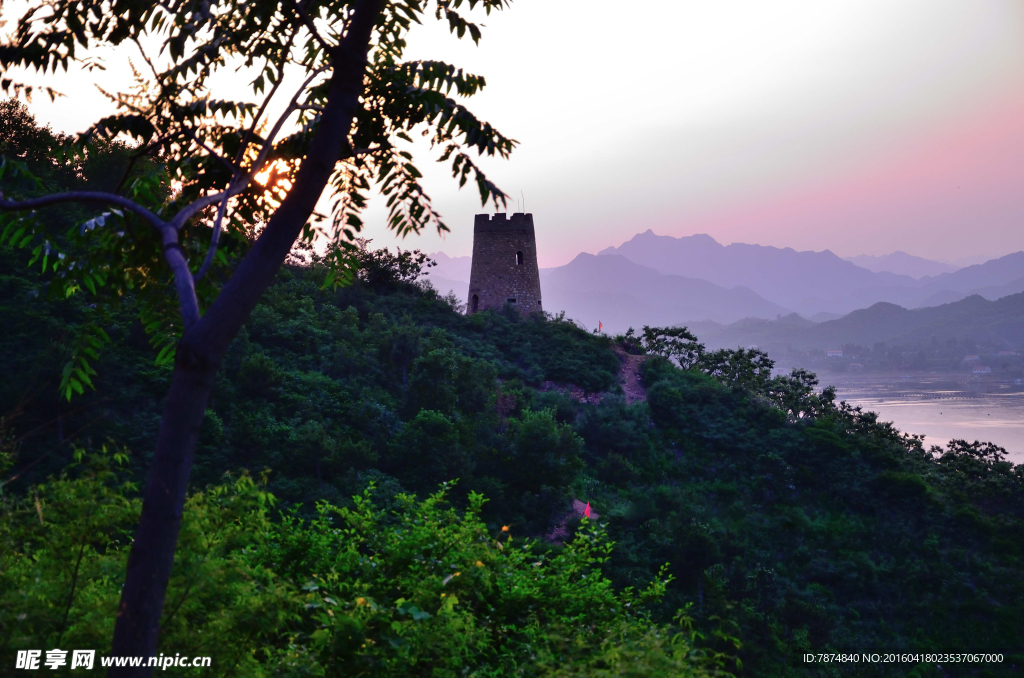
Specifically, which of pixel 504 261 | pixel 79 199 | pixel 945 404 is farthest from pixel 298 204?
pixel 945 404

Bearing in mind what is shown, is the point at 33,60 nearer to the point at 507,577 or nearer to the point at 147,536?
the point at 147,536

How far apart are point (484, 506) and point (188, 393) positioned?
15149 millimetres

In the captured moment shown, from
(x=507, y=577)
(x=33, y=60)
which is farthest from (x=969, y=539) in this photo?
(x=33, y=60)

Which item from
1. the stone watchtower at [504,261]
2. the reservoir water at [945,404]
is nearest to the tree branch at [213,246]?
the stone watchtower at [504,261]

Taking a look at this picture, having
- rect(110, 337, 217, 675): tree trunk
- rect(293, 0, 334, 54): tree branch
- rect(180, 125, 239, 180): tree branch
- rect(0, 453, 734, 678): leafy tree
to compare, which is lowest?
rect(0, 453, 734, 678): leafy tree

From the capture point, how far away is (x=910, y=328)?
167000 millimetres

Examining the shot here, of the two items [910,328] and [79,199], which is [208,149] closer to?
[79,199]

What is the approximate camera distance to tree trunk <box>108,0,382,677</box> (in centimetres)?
347

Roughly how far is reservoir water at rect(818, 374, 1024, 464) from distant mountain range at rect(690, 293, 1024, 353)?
31.1m

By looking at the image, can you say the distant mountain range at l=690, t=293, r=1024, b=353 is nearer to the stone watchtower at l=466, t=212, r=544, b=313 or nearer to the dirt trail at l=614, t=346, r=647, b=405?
the dirt trail at l=614, t=346, r=647, b=405

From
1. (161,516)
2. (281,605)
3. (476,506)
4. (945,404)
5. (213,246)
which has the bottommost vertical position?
(281,605)

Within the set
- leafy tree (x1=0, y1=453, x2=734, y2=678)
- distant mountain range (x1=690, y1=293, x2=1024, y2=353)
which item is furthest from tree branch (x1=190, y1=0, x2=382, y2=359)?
distant mountain range (x1=690, y1=293, x2=1024, y2=353)

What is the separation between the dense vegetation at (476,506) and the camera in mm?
4578

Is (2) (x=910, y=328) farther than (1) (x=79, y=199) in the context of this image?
Yes
